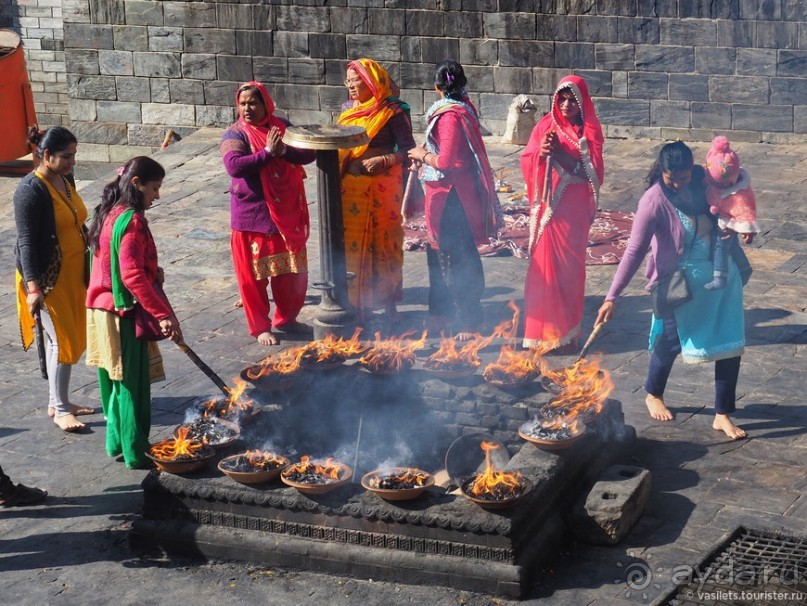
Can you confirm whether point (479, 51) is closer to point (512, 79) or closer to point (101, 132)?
point (512, 79)

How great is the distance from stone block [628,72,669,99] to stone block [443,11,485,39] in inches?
75.1

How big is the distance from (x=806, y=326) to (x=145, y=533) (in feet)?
16.5

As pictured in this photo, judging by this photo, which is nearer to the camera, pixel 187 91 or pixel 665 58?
pixel 665 58

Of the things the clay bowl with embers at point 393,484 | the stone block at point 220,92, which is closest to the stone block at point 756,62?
the stone block at point 220,92

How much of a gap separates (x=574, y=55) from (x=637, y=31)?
790 mm

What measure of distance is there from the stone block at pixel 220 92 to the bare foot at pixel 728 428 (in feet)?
33.4

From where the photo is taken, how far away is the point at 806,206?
11.3 metres

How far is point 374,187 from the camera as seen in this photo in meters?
8.62

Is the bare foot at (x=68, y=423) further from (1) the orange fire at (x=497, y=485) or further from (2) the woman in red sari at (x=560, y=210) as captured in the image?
(2) the woman in red sari at (x=560, y=210)

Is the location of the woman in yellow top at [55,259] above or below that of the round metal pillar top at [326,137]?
below

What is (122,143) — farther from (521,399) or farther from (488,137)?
(521,399)

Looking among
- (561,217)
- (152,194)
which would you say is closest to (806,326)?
(561,217)

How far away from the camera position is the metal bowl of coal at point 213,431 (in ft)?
20.1

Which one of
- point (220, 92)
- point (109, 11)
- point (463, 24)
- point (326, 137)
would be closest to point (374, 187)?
point (326, 137)
